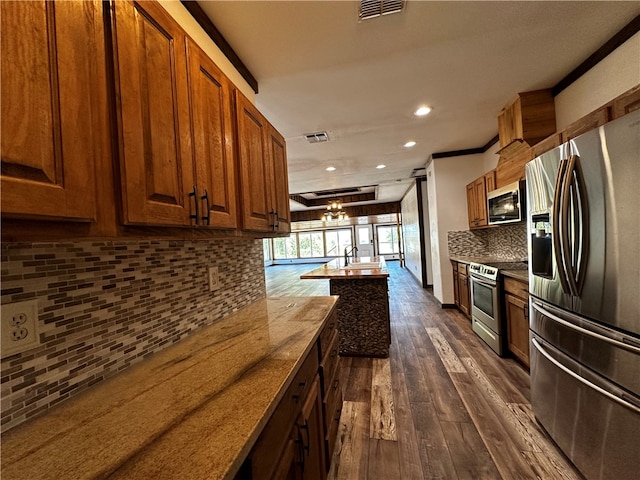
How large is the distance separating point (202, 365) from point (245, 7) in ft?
6.08

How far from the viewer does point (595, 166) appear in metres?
1.27

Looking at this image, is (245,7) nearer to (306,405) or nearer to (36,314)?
(36,314)

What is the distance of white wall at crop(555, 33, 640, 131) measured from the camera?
1821mm

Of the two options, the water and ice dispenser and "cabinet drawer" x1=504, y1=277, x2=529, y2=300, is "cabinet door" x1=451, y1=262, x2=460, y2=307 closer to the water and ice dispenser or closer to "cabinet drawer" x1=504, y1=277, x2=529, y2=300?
"cabinet drawer" x1=504, y1=277, x2=529, y2=300

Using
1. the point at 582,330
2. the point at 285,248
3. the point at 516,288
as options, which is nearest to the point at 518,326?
the point at 516,288

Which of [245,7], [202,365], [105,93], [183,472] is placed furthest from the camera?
[245,7]

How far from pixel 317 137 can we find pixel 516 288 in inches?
108

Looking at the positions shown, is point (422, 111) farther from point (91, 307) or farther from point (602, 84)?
point (91, 307)

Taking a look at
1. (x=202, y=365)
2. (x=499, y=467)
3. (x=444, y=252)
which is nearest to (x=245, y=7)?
(x=202, y=365)

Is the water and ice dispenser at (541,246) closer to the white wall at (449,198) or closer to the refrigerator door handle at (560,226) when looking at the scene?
the refrigerator door handle at (560,226)

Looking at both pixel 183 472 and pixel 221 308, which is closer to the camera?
pixel 183 472

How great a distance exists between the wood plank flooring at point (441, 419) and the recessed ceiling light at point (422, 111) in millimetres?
2690

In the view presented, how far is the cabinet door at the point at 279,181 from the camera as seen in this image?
1745mm

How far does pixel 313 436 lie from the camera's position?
3.95ft
